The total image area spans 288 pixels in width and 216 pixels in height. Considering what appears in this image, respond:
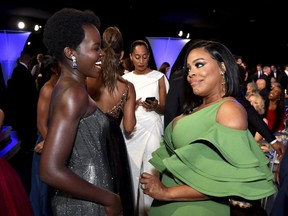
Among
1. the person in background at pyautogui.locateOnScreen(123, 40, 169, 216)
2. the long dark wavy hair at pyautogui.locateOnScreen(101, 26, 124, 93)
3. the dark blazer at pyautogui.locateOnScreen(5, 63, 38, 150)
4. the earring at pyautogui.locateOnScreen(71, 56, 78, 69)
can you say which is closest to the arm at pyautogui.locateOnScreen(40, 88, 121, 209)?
the earring at pyautogui.locateOnScreen(71, 56, 78, 69)

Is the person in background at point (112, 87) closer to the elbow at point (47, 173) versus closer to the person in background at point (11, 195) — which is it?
the person in background at point (11, 195)

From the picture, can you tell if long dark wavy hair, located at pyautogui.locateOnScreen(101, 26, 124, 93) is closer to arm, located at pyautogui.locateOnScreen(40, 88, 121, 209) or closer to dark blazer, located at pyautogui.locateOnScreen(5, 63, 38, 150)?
arm, located at pyautogui.locateOnScreen(40, 88, 121, 209)

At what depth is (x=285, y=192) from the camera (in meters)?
2.34

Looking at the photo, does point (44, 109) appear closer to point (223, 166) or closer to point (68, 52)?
point (68, 52)

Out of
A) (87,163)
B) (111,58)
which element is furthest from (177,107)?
(87,163)

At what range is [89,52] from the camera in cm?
147

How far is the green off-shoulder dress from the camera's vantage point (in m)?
1.47

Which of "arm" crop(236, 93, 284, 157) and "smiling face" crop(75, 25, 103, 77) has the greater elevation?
"smiling face" crop(75, 25, 103, 77)

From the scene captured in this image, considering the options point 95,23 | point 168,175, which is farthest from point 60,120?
point 168,175

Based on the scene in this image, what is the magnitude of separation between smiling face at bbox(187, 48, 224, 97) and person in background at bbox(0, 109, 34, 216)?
3.73 feet

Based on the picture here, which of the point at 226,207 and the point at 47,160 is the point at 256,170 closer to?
the point at 226,207

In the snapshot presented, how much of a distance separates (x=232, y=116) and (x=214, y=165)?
0.21 metres

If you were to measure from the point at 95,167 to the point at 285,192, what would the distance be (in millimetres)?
1393

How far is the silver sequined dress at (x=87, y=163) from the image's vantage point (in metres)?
1.46
